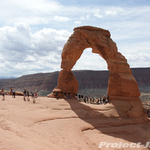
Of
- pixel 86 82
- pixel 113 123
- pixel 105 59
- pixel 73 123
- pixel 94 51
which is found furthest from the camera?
pixel 86 82

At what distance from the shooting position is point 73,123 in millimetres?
11992

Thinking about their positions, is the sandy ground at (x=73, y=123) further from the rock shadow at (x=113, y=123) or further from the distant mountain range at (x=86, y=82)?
the distant mountain range at (x=86, y=82)

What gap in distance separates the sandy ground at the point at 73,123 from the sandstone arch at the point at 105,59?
7.76 ft

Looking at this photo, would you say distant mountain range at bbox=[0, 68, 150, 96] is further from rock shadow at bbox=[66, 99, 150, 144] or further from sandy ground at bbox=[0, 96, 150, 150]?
sandy ground at bbox=[0, 96, 150, 150]

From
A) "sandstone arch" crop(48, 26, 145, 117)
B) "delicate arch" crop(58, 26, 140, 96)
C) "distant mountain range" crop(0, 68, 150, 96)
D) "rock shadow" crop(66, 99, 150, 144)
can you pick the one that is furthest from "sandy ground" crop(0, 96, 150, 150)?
"distant mountain range" crop(0, 68, 150, 96)

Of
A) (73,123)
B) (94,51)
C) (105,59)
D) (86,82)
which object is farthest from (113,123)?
(86,82)

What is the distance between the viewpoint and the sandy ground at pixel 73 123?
8.82m

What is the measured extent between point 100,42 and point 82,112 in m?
8.81

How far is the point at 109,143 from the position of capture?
10.8 m

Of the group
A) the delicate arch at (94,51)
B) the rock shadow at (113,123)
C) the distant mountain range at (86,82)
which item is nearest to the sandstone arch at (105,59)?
the delicate arch at (94,51)

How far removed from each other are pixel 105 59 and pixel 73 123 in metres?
9.63

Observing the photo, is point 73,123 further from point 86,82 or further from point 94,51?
point 86,82

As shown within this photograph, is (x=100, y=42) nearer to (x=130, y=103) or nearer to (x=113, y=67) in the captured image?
(x=113, y=67)

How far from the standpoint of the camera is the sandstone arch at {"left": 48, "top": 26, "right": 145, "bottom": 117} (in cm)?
1725
